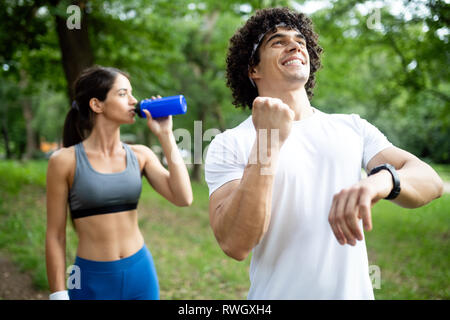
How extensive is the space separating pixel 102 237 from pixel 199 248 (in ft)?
16.2

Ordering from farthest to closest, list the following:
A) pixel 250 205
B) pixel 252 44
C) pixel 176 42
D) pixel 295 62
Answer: pixel 176 42, pixel 252 44, pixel 295 62, pixel 250 205

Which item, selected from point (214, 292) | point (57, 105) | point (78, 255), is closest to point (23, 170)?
point (214, 292)

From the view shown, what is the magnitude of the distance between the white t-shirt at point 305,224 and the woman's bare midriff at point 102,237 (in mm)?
948

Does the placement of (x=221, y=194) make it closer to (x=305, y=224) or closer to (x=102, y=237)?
(x=305, y=224)

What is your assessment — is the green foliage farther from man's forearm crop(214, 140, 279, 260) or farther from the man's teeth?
man's forearm crop(214, 140, 279, 260)

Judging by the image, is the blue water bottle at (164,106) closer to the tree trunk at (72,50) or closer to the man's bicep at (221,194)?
the man's bicep at (221,194)

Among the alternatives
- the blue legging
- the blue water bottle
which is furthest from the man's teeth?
the blue legging

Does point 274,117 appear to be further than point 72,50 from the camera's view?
No

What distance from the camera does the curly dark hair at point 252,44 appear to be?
184 centimetres

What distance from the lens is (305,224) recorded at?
1.39 m

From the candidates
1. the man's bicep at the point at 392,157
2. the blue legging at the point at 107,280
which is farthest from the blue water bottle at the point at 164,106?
the man's bicep at the point at 392,157

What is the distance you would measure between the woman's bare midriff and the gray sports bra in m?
0.04

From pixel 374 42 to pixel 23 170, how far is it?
394 inches

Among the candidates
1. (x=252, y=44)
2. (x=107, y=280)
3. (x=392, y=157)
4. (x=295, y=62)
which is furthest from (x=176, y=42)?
(x=392, y=157)
